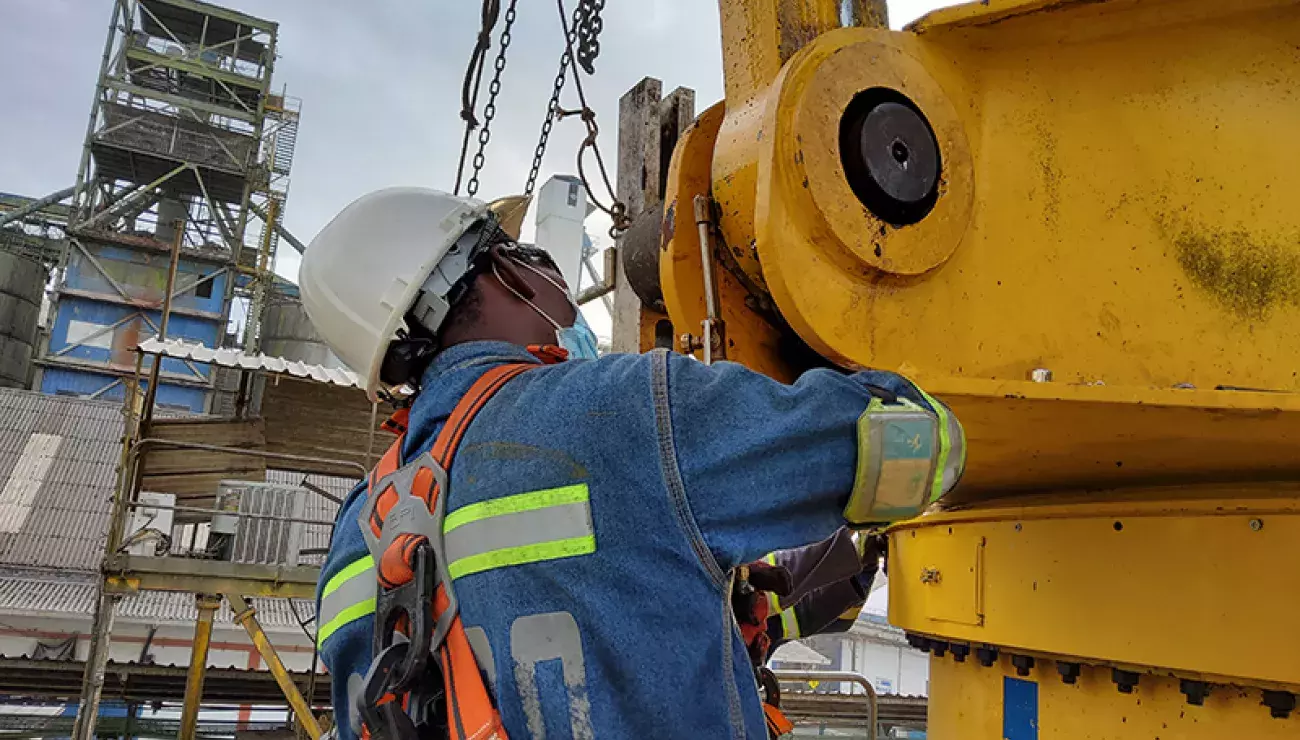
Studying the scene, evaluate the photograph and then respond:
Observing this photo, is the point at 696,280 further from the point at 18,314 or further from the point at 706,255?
the point at 18,314

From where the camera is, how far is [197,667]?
22.7ft

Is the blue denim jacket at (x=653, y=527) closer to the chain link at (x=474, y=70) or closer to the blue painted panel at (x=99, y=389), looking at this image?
the chain link at (x=474, y=70)

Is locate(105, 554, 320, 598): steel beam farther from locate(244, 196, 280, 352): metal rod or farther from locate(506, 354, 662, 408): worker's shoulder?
locate(244, 196, 280, 352): metal rod

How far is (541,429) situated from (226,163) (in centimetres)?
2176

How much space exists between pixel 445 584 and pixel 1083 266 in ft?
4.39

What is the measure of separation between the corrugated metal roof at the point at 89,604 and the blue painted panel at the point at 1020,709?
27.9 ft

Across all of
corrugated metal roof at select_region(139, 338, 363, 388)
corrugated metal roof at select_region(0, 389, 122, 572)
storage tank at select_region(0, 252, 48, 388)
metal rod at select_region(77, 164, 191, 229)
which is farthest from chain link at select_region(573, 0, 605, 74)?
storage tank at select_region(0, 252, 48, 388)

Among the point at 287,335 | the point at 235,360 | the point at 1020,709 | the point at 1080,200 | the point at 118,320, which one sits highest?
the point at 287,335

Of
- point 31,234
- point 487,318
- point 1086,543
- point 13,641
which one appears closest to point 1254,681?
point 1086,543

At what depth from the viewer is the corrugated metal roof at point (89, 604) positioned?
9.38 metres

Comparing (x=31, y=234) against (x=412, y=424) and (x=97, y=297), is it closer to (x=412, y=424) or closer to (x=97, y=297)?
(x=97, y=297)

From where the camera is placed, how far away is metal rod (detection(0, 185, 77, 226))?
21016 millimetres

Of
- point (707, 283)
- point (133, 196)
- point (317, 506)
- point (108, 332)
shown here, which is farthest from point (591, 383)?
point (133, 196)

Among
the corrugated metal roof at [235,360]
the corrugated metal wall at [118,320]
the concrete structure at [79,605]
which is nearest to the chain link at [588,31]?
the corrugated metal roof at [235,360]
